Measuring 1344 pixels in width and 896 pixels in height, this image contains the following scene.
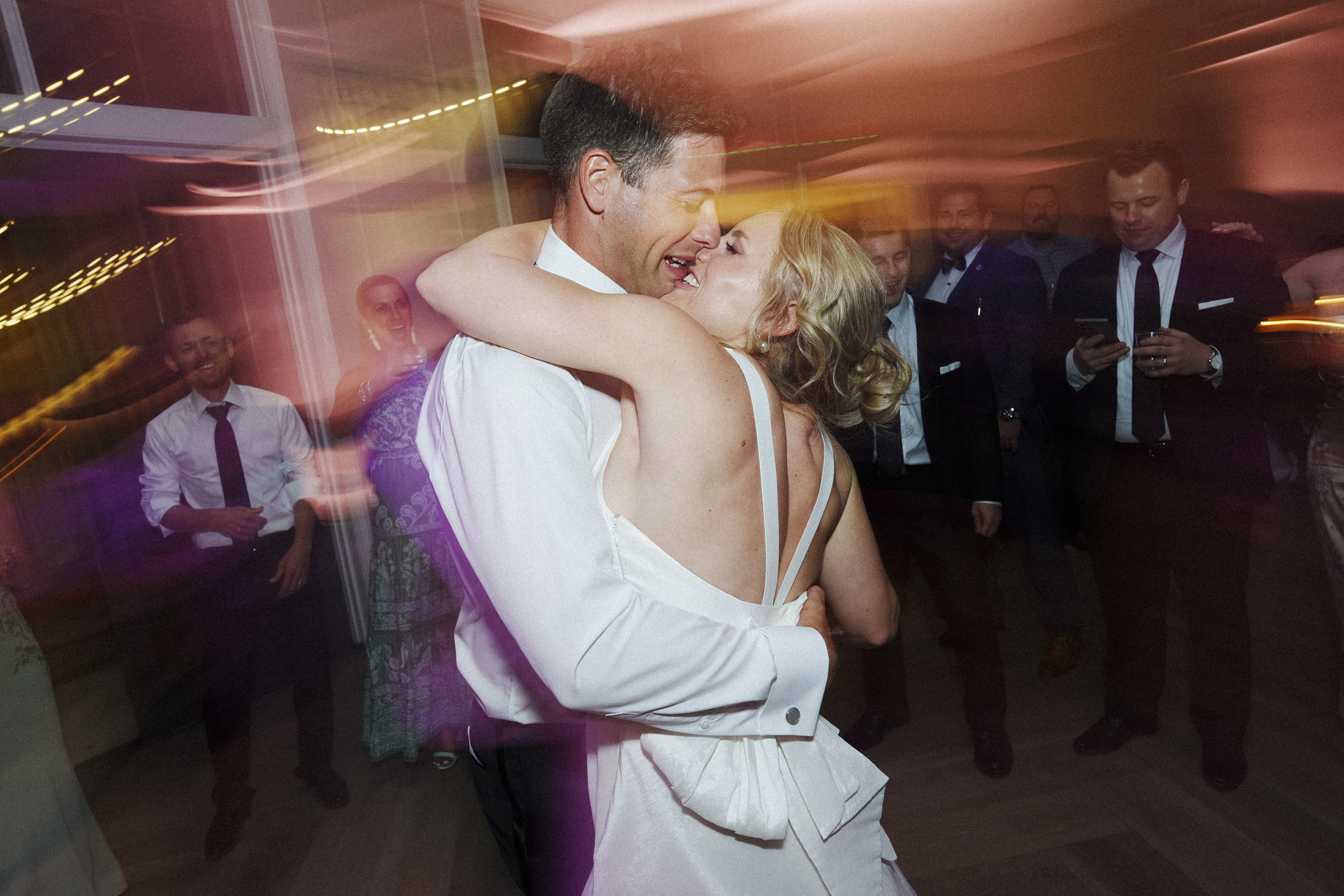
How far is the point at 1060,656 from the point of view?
3299 mm

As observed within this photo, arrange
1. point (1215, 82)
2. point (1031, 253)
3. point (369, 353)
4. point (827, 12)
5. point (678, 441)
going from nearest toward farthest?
point (678, 441) → point (369, 353) → point (1031, 253) → point (1215, 82) → point (827, 12)

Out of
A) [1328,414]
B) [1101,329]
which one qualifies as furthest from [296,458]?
[1328,414]

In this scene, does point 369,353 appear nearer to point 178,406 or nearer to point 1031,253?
point 178,406

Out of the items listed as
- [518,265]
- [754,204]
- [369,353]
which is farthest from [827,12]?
[518,265]

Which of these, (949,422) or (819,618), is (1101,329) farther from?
(819,618)

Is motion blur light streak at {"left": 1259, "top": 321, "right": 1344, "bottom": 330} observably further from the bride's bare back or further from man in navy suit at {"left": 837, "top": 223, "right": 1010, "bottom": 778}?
the bride's bare back

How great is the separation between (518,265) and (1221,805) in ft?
9.03

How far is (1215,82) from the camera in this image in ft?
18.6

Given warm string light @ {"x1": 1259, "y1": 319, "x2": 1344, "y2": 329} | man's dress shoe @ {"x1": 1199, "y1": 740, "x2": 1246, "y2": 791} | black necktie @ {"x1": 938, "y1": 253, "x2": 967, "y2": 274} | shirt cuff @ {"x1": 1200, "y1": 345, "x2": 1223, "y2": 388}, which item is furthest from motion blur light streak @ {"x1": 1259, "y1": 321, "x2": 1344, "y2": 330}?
man's dress shoe @ {"x1": 1199, "y1": 740, "x2": 1246, "y2": 791}

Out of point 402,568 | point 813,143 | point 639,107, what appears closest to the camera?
point 639,107

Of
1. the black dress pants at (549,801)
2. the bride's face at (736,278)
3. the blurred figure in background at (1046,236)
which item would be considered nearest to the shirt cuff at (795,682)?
the black dress pants at (549,801)

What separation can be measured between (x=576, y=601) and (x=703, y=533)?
194 millimetres

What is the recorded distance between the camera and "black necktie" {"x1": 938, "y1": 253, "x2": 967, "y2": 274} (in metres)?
3.21

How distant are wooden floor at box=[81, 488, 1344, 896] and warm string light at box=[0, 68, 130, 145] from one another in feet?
8.37
